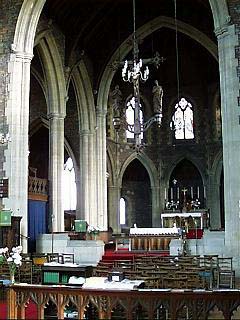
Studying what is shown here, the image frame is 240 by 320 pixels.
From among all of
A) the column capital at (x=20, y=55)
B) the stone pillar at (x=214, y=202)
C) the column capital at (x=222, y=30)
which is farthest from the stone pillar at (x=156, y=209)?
the column capital at (x=222, y=30)

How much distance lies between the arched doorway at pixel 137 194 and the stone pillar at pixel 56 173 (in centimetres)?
1052

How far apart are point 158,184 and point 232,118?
15.7 metres

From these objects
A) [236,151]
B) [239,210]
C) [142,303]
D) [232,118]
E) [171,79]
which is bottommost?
[142,303]

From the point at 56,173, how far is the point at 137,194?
11.7 metres

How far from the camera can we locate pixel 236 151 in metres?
14.7

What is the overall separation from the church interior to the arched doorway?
0.28ft

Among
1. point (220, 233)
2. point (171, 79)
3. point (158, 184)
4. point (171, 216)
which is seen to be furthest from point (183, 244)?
point (171, 79)

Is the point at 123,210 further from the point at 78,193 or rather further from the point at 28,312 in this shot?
the point at 28,312

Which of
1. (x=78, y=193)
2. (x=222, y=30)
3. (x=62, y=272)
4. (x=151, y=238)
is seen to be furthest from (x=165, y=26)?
(x=62, y=272)

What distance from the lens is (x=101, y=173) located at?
1002 inches

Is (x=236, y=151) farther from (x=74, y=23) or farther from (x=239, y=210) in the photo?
(x=74, y=23)

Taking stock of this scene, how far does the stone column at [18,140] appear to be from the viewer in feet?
53.3

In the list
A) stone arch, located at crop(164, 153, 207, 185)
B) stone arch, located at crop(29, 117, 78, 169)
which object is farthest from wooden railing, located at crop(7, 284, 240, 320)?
stone arch, located at crop(164, 153, 207, 185)

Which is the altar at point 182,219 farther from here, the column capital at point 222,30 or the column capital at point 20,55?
the column capital at point 20,55
